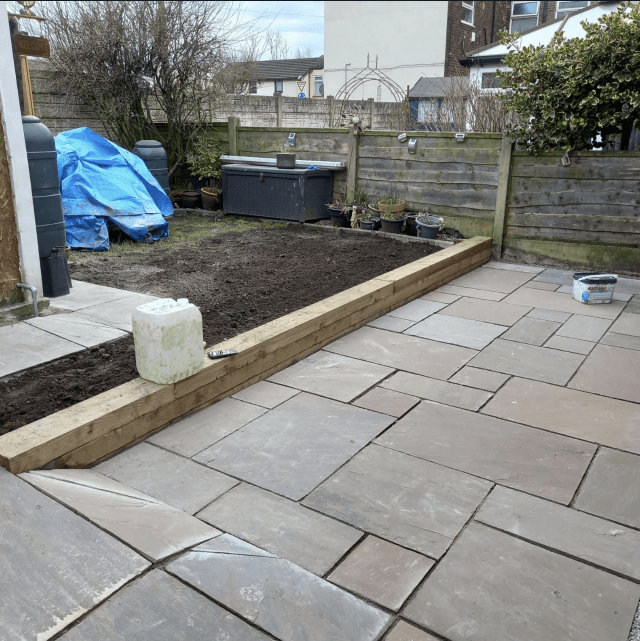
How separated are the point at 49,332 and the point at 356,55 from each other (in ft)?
59.5

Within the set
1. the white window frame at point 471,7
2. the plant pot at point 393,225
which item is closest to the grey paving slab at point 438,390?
the plant pot at point 393,225

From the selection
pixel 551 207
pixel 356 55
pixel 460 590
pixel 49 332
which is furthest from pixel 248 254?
pixel 356 55

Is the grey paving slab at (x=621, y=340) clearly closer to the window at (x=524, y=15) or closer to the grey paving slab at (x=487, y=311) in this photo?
the grey paving slab at (x=487, y=311)

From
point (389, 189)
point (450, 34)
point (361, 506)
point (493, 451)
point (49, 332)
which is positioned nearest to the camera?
point (361, 506)

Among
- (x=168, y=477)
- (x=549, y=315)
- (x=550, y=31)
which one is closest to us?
(x=168, y=477)

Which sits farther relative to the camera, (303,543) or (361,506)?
(361,506)

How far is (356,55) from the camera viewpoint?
1944 cm

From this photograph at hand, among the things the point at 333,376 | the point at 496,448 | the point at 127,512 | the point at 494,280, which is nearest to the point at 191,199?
the point at 494,280

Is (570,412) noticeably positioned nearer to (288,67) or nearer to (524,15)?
(524,15)

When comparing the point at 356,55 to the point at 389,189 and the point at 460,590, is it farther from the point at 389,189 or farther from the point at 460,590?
the point at 460,590

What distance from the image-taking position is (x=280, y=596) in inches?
73.5

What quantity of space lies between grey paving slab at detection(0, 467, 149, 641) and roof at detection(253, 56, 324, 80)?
3168 centimetres

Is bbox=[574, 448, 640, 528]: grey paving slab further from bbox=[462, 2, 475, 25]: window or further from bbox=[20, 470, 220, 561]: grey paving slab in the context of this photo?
bbox=[462, 2, 475, 25]: window

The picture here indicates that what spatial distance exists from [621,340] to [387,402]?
7.13 ft
